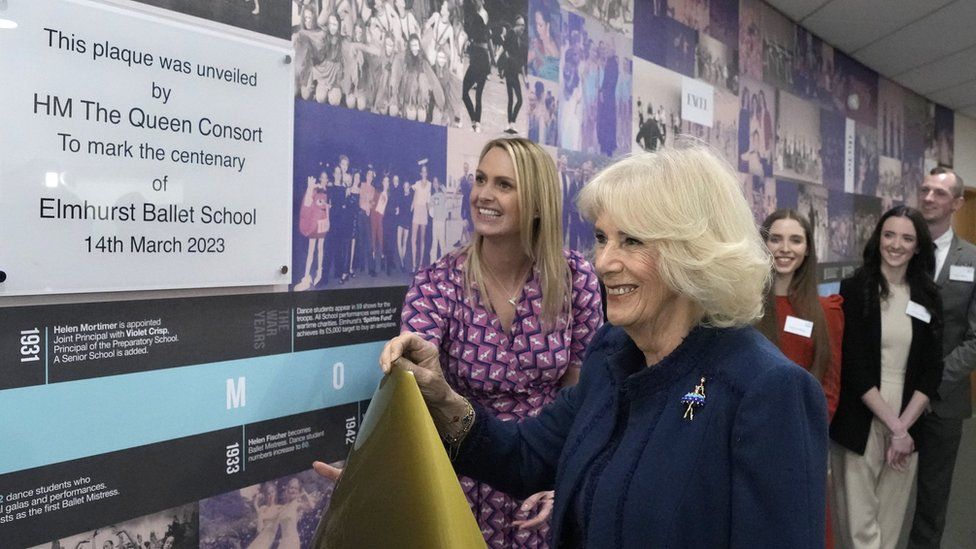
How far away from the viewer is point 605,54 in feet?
10.7

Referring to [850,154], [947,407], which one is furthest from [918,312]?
[850,154]

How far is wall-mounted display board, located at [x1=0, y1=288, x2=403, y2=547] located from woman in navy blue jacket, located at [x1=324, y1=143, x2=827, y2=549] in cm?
62

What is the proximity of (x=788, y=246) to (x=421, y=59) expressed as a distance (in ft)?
5.85

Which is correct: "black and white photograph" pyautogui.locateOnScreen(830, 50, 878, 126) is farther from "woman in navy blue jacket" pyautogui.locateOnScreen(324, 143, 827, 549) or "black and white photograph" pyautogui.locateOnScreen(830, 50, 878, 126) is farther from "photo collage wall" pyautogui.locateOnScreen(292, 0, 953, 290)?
"woman in navy blue jacket" pyautogui.locateOnScreen(324, 143, 827, 549)

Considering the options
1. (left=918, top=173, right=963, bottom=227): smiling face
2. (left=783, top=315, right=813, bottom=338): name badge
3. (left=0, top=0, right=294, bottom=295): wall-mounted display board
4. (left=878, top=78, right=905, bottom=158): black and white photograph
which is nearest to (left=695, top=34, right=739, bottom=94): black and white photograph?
(left=918, top=173, right=963, bottom=227): smiling face

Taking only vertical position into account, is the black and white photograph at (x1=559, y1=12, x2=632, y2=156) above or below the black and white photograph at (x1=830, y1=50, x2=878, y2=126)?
below

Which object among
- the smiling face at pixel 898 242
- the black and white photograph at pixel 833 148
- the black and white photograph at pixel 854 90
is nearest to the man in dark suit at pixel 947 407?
the smiling face at pixel 898 242

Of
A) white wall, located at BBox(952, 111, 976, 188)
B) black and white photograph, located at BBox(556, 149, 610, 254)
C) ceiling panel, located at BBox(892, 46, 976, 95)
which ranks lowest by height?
Result: black and white photograph, located at BBox(556, 149, 610, 254)

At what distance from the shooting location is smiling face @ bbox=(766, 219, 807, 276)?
306 cm

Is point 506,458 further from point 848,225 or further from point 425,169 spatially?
point 848,225

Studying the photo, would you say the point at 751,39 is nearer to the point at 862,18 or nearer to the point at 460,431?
the point at 862,18

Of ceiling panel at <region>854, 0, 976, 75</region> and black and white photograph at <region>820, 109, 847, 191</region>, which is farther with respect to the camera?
black and white photograph at <region>820, 109, 847, 191</region>

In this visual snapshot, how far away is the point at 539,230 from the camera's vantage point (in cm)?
208

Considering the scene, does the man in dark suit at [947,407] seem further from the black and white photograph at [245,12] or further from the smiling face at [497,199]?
the black and white photograph at [245,12]
